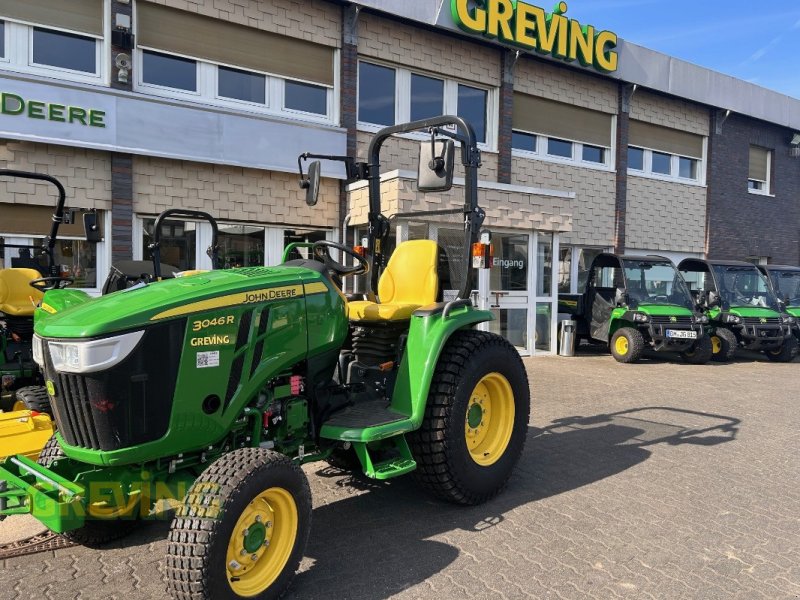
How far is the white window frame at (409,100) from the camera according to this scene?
35.8 feet

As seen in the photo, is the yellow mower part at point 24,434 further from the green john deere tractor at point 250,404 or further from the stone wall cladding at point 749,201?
the stone wall cladding at point 749,201

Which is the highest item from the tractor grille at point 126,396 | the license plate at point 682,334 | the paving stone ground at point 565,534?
the tractor grille at point 126,396

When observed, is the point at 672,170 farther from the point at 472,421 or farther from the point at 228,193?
the point at 472,421


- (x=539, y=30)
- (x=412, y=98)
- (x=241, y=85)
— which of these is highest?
(x=539, y=30)

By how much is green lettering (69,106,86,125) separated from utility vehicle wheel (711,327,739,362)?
35.0ft

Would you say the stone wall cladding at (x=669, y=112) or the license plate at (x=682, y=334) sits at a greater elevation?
the stone wall cladding at (x=669, y=112)

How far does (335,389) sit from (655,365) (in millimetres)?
8347

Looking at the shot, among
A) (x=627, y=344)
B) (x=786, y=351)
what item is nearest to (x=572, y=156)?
(x=627, y=344)

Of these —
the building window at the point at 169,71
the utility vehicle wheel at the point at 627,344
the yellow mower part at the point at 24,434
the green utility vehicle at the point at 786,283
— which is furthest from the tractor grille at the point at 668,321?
the yellow mower part at the point at 24,434

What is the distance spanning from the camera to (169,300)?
2.76 meters

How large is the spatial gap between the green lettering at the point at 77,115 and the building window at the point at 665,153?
450 inches

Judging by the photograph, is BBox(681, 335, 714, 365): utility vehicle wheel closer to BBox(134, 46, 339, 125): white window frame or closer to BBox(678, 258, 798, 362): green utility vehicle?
BBox(678, 258, 798, 362): green utility vehicle

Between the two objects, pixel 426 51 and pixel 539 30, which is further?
pixel 539 30

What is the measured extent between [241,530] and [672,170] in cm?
1539
